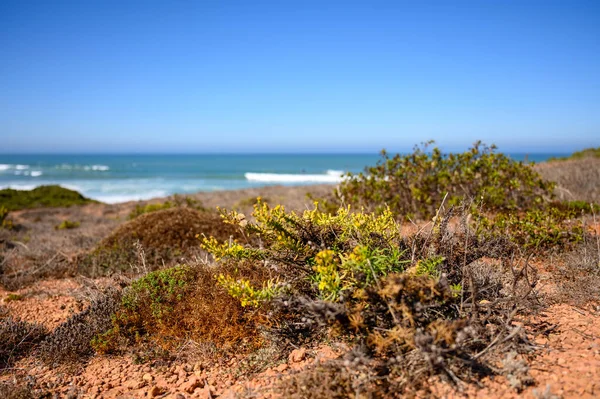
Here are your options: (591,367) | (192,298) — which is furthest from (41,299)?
(591,367)

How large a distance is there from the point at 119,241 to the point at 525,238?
19.1ft

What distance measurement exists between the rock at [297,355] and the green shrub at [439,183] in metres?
4.13

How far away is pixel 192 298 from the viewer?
351 cm

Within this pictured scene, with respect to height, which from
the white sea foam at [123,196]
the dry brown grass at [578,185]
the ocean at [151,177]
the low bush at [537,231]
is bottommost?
the white sea foam at [123,196]

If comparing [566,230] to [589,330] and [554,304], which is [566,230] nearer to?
[554,304]

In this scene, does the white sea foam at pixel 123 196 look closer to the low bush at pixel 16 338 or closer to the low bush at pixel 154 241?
the low bush at pixel 154 241

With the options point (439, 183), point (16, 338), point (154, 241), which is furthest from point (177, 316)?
point (439, 183)

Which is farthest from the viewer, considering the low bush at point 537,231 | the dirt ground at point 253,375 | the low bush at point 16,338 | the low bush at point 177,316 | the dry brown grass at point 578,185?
the dry brown grass at point 578,185

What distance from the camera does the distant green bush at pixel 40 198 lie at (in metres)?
17.3

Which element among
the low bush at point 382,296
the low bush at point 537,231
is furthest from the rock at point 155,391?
the low bush at point 537,231

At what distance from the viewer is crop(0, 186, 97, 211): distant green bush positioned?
17.3m

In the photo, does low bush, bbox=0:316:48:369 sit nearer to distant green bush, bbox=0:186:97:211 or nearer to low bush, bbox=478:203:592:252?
low bush, bbox=478:203:592:252

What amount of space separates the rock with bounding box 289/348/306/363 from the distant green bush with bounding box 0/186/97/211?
17.6 metres

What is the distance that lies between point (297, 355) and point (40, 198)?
19792 mm
